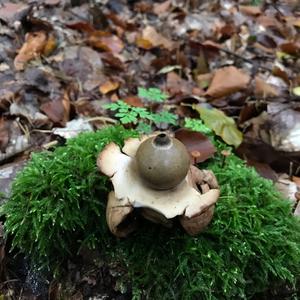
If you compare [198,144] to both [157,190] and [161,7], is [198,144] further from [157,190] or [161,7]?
[161,7]

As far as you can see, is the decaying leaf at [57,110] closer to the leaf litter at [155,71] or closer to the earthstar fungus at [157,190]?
the leaf litter at [155,71]

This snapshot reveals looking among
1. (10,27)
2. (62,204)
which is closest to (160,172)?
(62,204)

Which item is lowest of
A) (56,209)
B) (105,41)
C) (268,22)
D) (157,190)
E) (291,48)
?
(268,22)

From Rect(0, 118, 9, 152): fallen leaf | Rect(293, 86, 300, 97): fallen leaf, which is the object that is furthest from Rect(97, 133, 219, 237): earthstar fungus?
Rect(293, 86, 300, 97): fallen leaf

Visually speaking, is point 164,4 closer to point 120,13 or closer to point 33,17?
point 120,13

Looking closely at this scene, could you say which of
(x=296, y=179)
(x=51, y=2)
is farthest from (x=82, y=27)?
(x=296, y=179)

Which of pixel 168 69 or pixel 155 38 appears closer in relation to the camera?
pixel 168 69

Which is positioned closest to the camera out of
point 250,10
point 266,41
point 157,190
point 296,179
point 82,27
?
point 157,190
